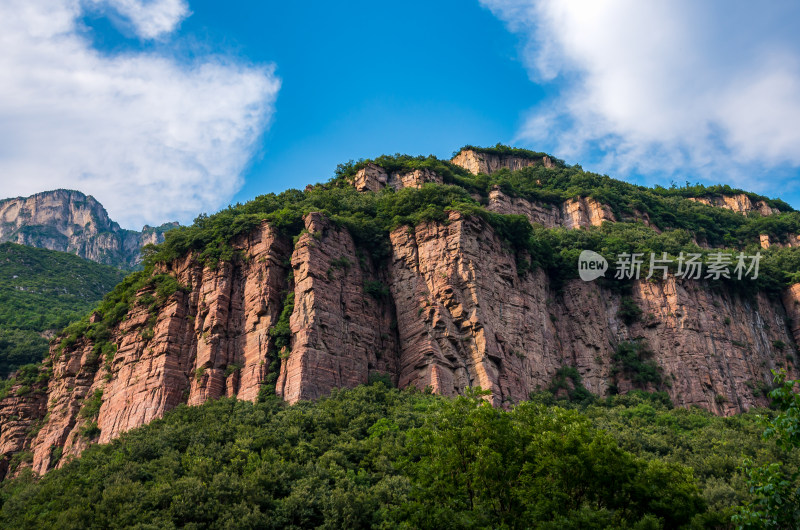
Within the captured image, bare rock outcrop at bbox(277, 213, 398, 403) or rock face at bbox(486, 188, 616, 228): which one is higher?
rock face at bbox(486, 188, 616, 228)

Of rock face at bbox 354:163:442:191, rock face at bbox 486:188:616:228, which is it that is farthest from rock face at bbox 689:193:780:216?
rock face at bbox 354:163:442:191

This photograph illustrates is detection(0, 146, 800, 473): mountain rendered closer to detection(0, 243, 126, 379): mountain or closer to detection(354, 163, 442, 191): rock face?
detection(354, 163, 442, 191): rock face

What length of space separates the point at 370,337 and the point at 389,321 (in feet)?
8.54

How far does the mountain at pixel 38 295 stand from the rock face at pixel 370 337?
33.6ft

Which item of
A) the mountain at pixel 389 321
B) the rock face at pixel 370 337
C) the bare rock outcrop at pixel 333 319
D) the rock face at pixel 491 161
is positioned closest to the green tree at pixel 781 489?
the rock face at pixel 370 337

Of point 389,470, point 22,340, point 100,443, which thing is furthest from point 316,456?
point 22,340

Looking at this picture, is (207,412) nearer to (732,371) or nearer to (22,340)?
(22,340)

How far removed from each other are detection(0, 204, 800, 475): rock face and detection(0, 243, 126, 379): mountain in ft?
33.6

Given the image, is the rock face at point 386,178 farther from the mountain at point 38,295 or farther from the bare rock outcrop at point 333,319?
the mountain at point 38,295

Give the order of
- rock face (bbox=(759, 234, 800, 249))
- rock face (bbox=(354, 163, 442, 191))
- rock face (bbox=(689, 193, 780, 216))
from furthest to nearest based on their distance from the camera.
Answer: rock face (bbox=(689, 193, 780, 216))
rock face (bbox=(759, 234, 800, 249))
rock face (bbox=(354, 163, 442, 191))

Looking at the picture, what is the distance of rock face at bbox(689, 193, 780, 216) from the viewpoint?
84.8 meters

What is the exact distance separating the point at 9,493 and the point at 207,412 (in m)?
10.4

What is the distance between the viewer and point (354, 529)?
28031 millimetres

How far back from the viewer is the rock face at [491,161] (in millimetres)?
84562
